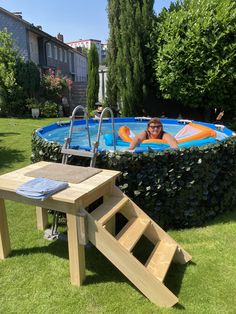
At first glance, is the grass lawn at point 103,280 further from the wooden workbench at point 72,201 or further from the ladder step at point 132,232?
the ladder step at point 132,232

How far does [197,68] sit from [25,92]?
38.1 feet

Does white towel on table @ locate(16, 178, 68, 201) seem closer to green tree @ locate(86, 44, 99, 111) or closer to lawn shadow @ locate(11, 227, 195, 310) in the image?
lawn shadow @ locate(11, 227, 195, 310)

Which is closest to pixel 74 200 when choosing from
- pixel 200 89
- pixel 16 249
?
pixel 16 249

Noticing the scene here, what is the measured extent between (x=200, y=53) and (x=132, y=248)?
7.82m

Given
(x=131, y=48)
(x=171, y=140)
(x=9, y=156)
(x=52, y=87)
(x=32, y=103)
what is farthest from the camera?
(x=52, y=87)

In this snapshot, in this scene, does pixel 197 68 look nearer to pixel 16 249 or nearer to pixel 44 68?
pixel 16 249

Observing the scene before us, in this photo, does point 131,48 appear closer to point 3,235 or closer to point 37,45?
point 3,235

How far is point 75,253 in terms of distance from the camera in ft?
9.70

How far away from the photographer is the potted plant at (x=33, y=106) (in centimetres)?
1669

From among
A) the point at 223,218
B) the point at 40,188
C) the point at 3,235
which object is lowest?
the point at 223,218

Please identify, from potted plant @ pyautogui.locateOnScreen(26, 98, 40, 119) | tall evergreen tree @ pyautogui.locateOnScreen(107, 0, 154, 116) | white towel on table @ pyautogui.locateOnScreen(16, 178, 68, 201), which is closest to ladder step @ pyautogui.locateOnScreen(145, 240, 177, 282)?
white towel on table @ pyautogui.locateOnScreen(16, 178, 68, 201)

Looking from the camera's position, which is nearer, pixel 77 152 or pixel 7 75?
pixel 77 152

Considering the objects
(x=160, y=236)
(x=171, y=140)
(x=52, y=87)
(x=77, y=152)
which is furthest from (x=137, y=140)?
(x=52, y=87)

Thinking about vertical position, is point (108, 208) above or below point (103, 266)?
above
